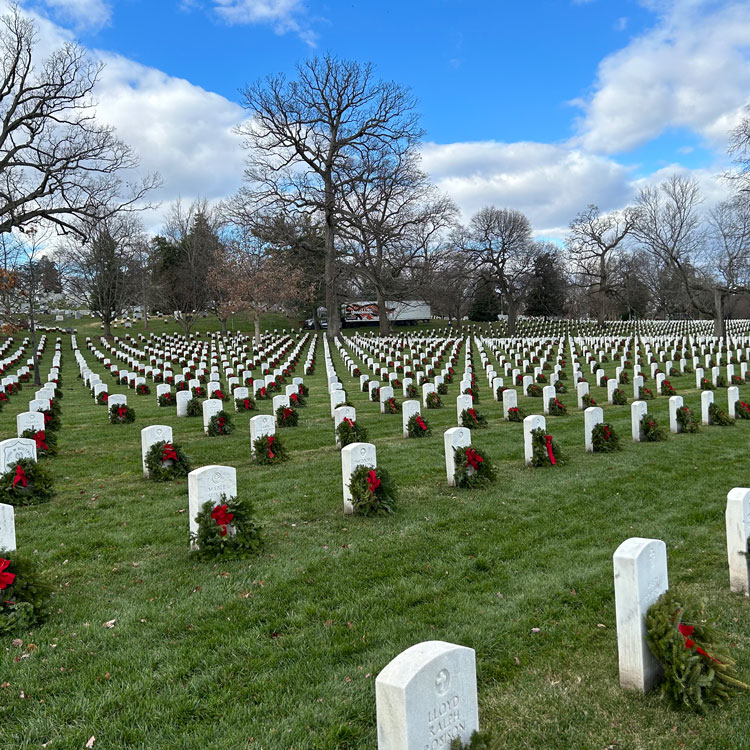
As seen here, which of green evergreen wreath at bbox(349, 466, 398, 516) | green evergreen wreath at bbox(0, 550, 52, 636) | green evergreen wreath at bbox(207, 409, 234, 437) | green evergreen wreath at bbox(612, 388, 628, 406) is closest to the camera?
green evergreen wreath at bbox(0, 550, 52, 636)

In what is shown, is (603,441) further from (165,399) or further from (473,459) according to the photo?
(165,399)

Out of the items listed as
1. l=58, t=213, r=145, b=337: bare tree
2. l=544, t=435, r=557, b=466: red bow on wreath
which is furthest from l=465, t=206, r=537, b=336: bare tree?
l=544, t=435, r=557, b=466: red bow on wreath

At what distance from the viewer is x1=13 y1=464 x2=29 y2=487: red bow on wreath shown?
812cm

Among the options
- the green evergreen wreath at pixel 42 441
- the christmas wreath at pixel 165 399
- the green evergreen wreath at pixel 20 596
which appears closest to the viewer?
the green evergreen wreath at pixel 20 596

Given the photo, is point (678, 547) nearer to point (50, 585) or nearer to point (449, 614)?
point (449, 614)

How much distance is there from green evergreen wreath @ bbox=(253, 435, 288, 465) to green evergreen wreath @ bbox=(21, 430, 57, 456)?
3.92 m

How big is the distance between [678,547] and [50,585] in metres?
5.98

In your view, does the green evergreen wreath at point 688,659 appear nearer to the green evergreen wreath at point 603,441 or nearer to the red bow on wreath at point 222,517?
the red bow on wreath at point 222,517

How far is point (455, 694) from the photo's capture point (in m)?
2.62

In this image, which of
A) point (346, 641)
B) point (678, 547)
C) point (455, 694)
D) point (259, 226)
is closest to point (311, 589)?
point (346, 641)

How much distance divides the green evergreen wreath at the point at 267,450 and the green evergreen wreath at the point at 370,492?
125 inches

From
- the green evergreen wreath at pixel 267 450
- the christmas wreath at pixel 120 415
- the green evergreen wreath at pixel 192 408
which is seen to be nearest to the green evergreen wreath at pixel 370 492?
the green evergreen wreath at pixel 267 450

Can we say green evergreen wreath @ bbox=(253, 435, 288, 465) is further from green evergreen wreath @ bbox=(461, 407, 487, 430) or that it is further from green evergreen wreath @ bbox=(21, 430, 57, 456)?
A: green evergreen wreath @ bbox=(461, 407, 487, 430)

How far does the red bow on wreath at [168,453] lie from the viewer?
945 centimetres
